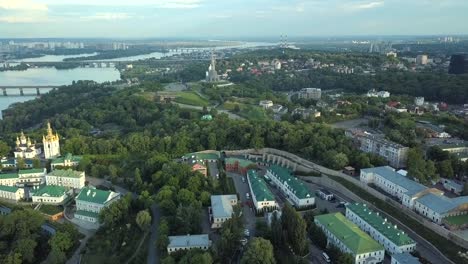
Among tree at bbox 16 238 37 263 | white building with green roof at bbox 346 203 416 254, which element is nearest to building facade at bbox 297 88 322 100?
white building with green roof at bbox 346 203 416 254

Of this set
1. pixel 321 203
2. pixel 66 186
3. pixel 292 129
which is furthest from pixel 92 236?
pixel 292 129

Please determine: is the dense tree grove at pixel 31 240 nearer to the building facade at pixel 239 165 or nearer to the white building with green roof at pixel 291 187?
the building facade at pixel 239 165

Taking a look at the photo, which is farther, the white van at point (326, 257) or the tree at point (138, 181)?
the tree at point (138, 181)

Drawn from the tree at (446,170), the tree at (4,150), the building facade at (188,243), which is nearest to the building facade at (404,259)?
the building facade at (188,243)

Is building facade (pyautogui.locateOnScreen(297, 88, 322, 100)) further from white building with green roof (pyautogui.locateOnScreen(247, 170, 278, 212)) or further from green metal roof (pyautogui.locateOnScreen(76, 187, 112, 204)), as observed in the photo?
green metal roof (pyautogui.locateOnScreen(76, 187, 112, 204))

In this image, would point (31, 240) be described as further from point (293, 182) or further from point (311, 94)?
point (311, 94)
